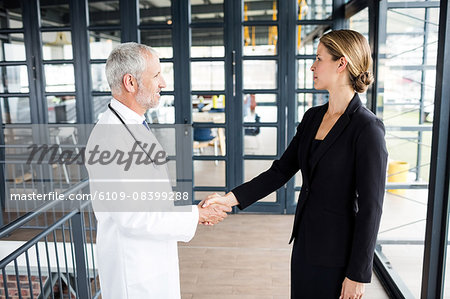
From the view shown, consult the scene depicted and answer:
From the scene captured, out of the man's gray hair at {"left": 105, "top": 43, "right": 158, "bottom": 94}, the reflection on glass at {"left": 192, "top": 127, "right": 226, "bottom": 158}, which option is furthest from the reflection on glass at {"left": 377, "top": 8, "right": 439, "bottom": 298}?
the man's gray hair at {"left": 105, "top": 43, "right": 158, "bottom": 94}

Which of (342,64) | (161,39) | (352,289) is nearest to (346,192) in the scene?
(352,289)

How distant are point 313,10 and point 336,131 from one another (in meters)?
3.24

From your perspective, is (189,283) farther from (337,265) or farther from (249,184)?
(337,265)

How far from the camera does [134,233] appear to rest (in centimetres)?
157

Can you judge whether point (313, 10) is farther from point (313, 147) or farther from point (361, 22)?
point (313, 147)

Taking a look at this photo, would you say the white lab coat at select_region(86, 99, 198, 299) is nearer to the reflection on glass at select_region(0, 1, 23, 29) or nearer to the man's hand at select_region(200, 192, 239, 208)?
the man's hand at select_region(200, 192, 239, 208)

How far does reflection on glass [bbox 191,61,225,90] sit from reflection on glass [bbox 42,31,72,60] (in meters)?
1.48

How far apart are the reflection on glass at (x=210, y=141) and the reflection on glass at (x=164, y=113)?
0.33 m

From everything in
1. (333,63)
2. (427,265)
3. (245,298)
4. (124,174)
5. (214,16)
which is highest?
(214,16)

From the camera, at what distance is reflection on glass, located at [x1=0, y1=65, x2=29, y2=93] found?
187 inches

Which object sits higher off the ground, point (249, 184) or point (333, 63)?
point (333, 63)

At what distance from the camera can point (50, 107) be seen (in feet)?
16.6

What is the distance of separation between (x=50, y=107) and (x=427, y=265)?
4.53m

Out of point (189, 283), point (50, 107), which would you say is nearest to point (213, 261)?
point (189, 283)
